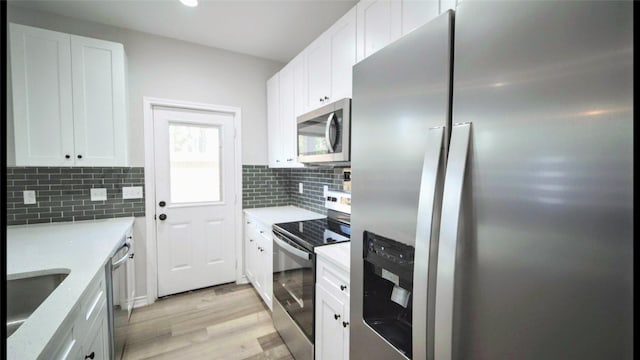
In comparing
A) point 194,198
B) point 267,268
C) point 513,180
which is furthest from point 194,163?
point 513,180

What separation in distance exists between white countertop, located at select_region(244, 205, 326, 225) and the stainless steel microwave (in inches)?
25.2

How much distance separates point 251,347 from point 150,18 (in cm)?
288

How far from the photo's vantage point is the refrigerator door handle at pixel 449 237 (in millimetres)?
684

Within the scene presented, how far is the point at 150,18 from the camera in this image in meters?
2.37

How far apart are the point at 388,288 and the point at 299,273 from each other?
2.85 feet

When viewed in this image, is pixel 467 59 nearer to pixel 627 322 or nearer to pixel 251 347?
pixel 627 322

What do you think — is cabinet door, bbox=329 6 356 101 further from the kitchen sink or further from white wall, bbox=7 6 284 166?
the kitchen sink

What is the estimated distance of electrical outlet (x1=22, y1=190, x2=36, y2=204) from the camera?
2252 millimetres

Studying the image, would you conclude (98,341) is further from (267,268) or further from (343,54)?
(343,54)

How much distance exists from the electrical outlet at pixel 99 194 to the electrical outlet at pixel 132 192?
0.14 metres

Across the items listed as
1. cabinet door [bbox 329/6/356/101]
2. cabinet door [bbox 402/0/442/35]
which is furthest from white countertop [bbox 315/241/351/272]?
cabinet door [bbox 402/0/442/35]

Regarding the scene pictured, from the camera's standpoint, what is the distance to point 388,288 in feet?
3.61

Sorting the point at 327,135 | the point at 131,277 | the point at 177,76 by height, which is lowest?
the point at 131,277

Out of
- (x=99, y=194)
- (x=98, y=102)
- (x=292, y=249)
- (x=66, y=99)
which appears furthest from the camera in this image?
(x=99, y=194)
